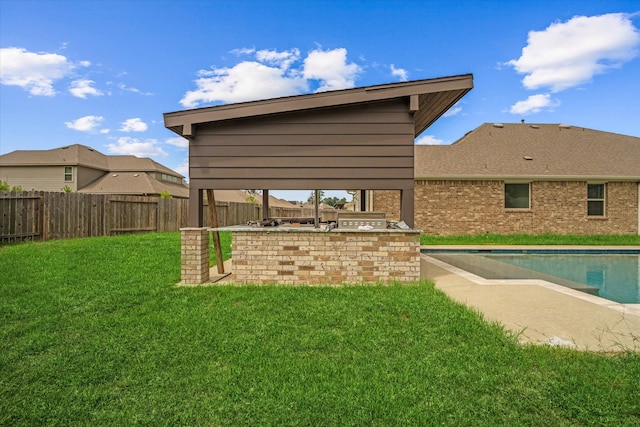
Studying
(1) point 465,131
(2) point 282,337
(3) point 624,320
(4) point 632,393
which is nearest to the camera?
(4) point 632,393

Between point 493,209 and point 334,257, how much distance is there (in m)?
12.1

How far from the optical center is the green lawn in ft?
43.0

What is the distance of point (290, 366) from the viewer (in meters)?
2.79

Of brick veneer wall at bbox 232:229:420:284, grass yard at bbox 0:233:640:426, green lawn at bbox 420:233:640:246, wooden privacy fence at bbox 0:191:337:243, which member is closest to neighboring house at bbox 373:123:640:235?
green lawn at bbox 420:233:640:246

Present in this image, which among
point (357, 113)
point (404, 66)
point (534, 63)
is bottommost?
point (357, 113)

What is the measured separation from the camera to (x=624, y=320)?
3.88m

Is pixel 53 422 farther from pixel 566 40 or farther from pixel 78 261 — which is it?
pixel 566 40

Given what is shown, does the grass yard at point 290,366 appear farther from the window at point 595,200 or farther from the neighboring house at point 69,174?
the neighboring house at point 69,174

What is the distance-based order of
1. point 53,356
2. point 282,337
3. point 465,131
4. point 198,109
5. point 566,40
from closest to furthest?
point 53,356 → point 282,337 → point 198,109 → point 566,40 → point 465,131

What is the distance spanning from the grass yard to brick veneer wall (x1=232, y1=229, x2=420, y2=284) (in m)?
0.75

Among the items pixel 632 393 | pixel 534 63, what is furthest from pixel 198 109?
pixel 534 63

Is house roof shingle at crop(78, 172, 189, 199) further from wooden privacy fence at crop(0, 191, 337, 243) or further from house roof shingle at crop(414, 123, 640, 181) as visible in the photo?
house roof shingle at crop(414, 123, 640, 181)

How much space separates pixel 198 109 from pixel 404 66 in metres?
10.4

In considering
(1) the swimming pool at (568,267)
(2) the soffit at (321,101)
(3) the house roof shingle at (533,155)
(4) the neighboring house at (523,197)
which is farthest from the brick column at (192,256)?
(3) the house roof shingle at (533,155)
